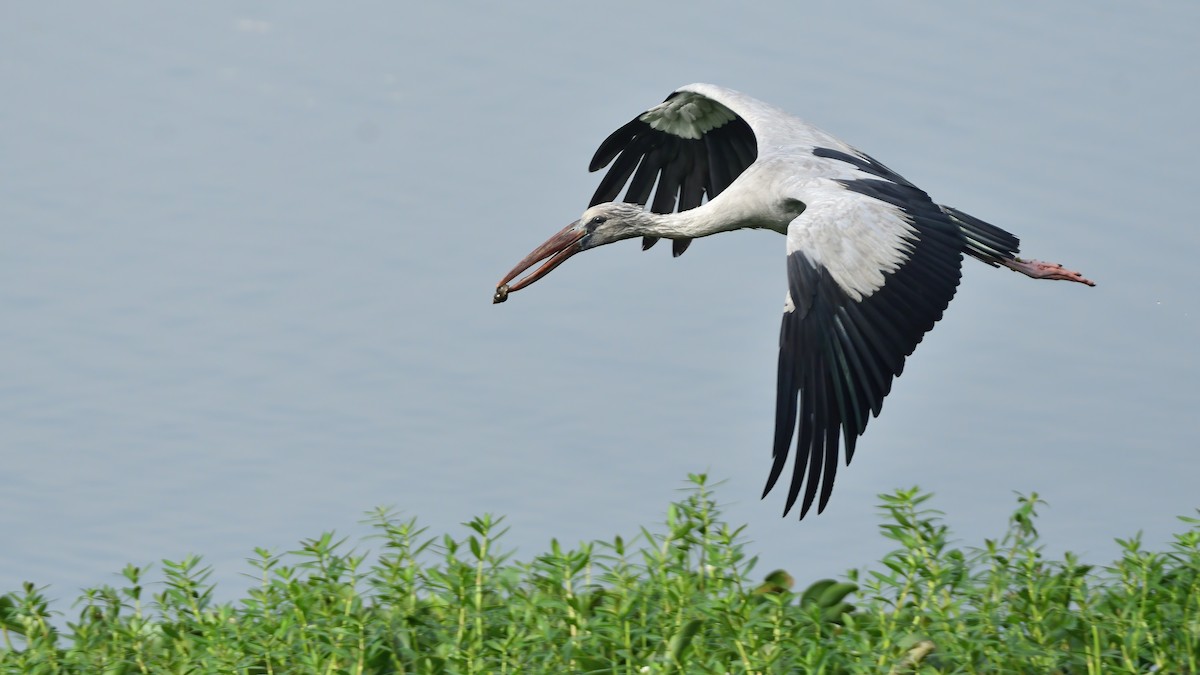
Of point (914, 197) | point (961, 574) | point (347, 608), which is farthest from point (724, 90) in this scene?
point (347, 608)

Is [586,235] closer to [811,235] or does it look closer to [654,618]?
[811,235]

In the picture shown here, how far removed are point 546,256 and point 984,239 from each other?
2258 millimetres

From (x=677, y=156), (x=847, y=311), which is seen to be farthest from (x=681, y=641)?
(x=677, y=156)

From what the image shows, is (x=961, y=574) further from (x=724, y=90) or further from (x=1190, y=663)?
(x=724, y=90)

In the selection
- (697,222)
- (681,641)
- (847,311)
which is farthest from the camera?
(697,222)

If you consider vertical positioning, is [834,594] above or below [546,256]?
below

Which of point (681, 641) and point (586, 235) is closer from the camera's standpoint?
point (681, 641)

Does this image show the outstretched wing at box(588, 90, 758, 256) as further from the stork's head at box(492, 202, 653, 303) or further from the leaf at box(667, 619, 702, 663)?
the leaf at box(667, 619, 702, 663)

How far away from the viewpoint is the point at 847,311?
5297 millimetres

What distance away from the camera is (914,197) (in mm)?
6270

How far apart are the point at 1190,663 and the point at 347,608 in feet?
8.06

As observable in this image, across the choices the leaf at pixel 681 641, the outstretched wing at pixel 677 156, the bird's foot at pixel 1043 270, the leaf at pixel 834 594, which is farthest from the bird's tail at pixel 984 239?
the leaf at pixel 681 641

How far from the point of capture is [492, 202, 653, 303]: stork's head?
743 centimetres

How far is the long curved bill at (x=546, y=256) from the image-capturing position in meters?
7.45
